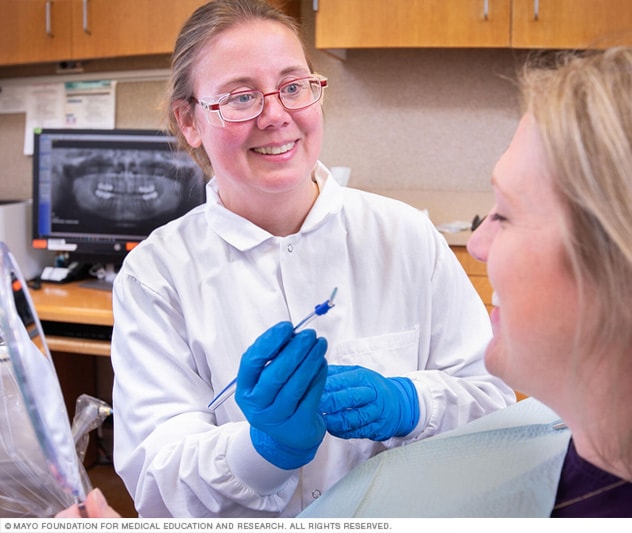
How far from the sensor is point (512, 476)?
96 cm

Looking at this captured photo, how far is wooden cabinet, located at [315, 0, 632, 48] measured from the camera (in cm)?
250

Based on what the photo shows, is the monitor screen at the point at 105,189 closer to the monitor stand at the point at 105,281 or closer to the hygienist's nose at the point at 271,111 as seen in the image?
the monitor stand at the point at 105,281

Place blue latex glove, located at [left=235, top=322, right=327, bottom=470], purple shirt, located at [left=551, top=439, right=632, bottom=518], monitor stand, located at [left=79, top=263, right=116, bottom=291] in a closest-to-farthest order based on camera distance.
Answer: purple shirt, located at [left=551, top=439, right=632, bottom=518] < blue latex glove, located at [left=235, top=322, right=327, bottom=470] < monitor stand, located at [left=79, top=263, right=116, bottom=291]

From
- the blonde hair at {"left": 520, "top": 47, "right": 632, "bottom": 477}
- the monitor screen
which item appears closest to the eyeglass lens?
the blonde hair at {"left": 520, "top": 47, "right": 632, "bottom": 477}

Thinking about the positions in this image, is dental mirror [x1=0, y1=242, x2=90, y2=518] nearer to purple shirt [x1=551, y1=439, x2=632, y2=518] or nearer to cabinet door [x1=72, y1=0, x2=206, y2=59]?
purple shirt [x1=551, y1=439, x2=632, y2=518]

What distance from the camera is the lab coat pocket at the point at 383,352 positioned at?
50.7 inches

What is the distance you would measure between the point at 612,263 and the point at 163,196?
206cm

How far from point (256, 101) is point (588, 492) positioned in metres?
0.80

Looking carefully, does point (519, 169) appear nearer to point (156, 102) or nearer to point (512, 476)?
point (512, 476)

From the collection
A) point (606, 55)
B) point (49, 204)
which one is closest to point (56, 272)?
point (49, 204)

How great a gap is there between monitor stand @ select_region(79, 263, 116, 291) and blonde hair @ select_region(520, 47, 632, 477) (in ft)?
6.89

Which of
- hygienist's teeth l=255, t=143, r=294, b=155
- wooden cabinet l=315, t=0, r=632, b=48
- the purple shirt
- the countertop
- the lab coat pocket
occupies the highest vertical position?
wooden cabinet l=315, t=0, r=632, b=48

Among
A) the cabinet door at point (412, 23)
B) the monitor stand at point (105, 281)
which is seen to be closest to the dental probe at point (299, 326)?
the monitor stand at point (105, 281)

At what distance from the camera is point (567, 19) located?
2498 mm
